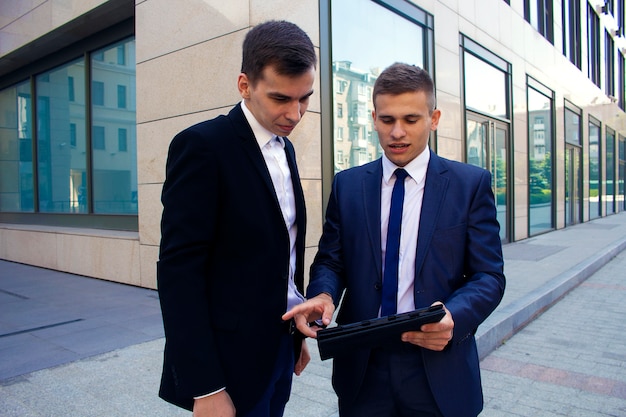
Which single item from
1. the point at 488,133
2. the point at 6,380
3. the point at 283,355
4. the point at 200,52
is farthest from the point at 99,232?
the point at 488,133

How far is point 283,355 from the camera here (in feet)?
6.10

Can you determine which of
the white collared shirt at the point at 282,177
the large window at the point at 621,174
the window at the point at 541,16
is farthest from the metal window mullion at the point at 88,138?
the large window at the point at 621,174

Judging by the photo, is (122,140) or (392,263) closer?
(392,263)

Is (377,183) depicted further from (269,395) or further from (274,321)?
(269,395)

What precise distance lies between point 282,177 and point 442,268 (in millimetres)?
659

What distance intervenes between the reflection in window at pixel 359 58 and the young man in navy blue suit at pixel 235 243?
16.6ft

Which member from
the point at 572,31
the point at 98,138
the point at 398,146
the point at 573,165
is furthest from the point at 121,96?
the point at 572,31

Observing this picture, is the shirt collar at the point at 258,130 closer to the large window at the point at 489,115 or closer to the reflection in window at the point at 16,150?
the large window at the point at 489,115

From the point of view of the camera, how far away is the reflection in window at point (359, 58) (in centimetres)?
689

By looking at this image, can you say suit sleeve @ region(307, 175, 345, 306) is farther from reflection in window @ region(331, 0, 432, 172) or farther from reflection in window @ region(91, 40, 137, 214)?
reflection in window @ region(91, 40, 137, 214)

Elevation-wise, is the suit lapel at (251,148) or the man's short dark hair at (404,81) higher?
the man's short dark hair at (404,81)

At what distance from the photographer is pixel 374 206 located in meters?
1.87

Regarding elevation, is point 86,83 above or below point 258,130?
above

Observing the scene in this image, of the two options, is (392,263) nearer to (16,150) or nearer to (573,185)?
(16,150)
